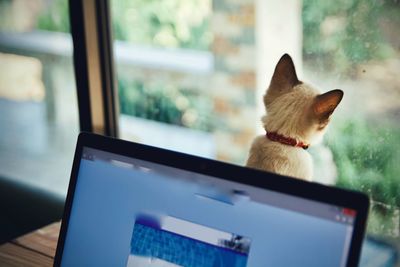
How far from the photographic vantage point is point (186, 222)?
0.76m

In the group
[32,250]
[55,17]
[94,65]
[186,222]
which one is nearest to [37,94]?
[55,17]

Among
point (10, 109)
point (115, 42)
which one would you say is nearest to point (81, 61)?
point (115, 42)

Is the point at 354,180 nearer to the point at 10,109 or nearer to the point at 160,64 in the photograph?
the point at 160,64

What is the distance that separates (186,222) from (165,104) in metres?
1.19

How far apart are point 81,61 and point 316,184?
4.28 feet

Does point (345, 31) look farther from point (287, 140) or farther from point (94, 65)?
point (94, 65)

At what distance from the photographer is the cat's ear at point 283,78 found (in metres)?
1.07

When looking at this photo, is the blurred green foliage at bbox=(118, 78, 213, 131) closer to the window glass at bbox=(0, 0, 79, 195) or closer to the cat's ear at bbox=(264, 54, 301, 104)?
the window glass at bbox=(0, 0, 79, 195)

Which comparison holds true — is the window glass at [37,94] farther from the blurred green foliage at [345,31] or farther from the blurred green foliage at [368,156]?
the blurred green foliage at [368,156]

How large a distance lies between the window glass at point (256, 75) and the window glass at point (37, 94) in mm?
315

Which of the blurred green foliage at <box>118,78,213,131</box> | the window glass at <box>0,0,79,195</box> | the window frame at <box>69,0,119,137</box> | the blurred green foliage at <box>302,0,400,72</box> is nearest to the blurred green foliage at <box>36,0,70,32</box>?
the window glass at <box>0,0,79,195</box>

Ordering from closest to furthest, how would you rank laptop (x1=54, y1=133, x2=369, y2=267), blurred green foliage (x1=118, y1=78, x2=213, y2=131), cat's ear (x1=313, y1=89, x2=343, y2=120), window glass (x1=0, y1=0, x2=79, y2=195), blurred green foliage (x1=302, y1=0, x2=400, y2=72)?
laptop (x1=54, y1=133, x2=369, y2=267), cat's ear (x1=313, y1=89, x2=343, y2=120), blurred green foliage (x1=302, y1=0, x2=400, y2=72), blurred green foliage (x1=118, y1=78, x2=213, y2=131), window glass (x1=0, y1=0, x2=79, y2=195)

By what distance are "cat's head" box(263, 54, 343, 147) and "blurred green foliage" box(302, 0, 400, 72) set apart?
315 mm

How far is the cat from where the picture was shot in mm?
986
